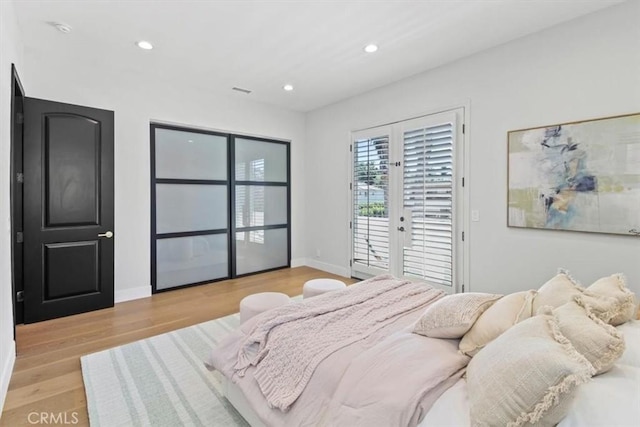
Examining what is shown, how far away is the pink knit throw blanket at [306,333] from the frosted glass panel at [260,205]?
10.8 ft

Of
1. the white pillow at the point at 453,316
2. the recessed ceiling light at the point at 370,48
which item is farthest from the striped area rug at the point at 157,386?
the recessed ceiling light at the point at 370,48

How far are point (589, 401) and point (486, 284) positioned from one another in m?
2.76

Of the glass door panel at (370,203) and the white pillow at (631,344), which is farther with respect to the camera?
the glass door panel at (370,203)

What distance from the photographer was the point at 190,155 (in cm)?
464

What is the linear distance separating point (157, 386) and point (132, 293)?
2338 millimetres

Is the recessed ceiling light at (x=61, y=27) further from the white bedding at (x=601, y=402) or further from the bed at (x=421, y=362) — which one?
the white bedding at (x=601, y=402)

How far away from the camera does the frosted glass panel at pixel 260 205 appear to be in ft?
17.1

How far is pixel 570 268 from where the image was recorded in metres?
2.93

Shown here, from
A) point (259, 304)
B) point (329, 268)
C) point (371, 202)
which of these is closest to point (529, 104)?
point (371, 202)

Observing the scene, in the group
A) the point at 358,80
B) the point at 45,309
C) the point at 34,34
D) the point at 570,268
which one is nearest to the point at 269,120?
the point at 358,80

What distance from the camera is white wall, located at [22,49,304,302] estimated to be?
11.8 ft

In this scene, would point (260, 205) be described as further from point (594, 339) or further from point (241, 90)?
point (594, 339)

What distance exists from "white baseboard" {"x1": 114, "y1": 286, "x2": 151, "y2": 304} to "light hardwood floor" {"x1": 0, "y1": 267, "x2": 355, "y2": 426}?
0.39 feet

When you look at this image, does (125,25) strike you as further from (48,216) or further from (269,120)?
(269,120)
